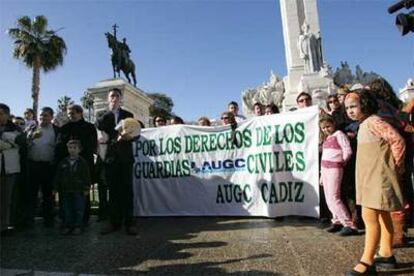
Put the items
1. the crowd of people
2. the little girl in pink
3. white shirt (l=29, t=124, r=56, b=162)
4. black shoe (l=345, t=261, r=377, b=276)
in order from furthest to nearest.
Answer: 1. white shirt (l=29, t=124, r=56, b=162)
2. the little girl in pink
3. the crowd of people
4. black shoe (l=345, t=261, r=377, b=276)

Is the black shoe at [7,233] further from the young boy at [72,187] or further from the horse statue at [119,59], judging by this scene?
the horse statue at [119,59]

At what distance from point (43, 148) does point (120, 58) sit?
16104 millimetres

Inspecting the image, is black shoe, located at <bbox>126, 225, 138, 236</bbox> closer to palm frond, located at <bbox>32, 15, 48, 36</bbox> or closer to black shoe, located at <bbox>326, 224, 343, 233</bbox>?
black shoe, located at <bbox>326, 224, 343, 233</bbox>

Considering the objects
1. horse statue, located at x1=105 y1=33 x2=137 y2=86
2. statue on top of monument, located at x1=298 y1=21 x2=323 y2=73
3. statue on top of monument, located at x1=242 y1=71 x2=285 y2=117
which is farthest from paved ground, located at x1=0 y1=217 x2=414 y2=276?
statue on top of monument, located at x1=242 y1=71 x2=285 y2=117

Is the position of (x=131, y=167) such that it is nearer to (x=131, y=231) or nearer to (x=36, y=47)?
(x=131, y=231)

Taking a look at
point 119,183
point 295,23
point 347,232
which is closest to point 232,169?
point 119,183

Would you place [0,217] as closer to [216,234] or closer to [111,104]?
[111,104]

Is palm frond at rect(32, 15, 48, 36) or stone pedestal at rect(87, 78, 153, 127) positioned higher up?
palm frond at rect(32, 15, 48, 36)

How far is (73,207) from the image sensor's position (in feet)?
19.3

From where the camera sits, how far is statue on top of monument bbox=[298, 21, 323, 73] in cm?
2873

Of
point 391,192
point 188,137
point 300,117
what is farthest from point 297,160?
point 391,192

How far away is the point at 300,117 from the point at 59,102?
227 feet

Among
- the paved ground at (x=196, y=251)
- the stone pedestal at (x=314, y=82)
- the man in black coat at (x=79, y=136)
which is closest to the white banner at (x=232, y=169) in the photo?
the paved ground at (x=196, y=251)

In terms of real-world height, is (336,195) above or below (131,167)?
below
